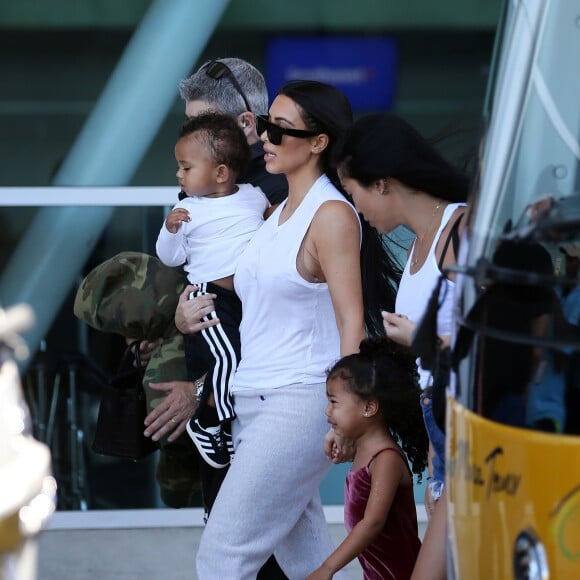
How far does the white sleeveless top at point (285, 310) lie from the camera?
3795 millimetres

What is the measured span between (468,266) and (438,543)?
44.5 inches

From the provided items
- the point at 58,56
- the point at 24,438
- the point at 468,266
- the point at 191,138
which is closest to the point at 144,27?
the point at 58,56

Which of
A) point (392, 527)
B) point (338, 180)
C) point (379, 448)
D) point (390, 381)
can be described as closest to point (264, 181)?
point (338, 180)

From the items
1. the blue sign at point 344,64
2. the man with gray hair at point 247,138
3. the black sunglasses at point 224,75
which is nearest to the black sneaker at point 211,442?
the man with gray hair at point 247,138

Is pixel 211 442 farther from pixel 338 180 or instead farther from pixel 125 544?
pixel 125 544

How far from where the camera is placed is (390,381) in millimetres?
3891

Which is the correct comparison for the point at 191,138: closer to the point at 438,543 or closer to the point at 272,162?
the point at 272,162

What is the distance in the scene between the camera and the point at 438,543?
3.53m

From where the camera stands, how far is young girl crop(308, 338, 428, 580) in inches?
150

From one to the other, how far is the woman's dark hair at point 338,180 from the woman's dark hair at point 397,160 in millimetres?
112

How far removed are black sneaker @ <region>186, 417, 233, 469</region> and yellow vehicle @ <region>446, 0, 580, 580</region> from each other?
4.80 feet

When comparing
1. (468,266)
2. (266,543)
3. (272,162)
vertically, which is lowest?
(266,543)

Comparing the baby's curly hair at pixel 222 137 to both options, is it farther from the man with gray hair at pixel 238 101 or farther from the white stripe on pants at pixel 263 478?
the white stripe on pants at pixel 263 478

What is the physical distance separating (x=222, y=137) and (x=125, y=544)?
2.39 meters
